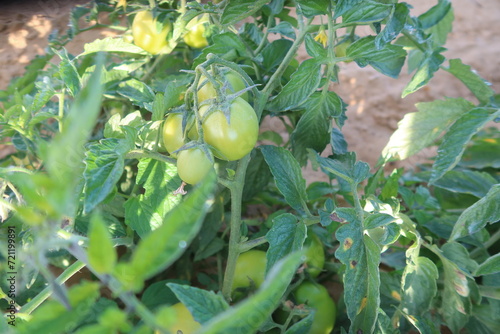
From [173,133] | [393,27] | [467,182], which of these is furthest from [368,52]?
[467,182]

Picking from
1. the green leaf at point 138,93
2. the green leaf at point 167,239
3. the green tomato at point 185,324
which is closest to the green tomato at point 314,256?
the green tomato at point 185,324

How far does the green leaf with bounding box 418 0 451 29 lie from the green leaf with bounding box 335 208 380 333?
1.44 ft

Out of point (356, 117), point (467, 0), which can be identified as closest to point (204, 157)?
point (356, 117)

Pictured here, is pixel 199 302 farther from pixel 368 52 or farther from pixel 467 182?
pixel 467 182

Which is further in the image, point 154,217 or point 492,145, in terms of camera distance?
point 492,145

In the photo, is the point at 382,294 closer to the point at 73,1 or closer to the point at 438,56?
the point at 438,56

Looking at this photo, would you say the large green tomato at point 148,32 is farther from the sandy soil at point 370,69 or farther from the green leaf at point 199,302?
the green leaf at point 199,302

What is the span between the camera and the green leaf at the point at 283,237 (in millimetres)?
551

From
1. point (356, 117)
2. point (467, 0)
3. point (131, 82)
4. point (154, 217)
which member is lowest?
point (356, 117)

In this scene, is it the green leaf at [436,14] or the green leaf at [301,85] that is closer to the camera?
the green leaf at [301,85]

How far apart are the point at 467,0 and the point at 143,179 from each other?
1475 millimetres

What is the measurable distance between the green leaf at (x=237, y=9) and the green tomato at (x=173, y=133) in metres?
0.16

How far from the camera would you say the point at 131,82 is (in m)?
0.70

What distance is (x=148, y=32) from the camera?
0.81m
